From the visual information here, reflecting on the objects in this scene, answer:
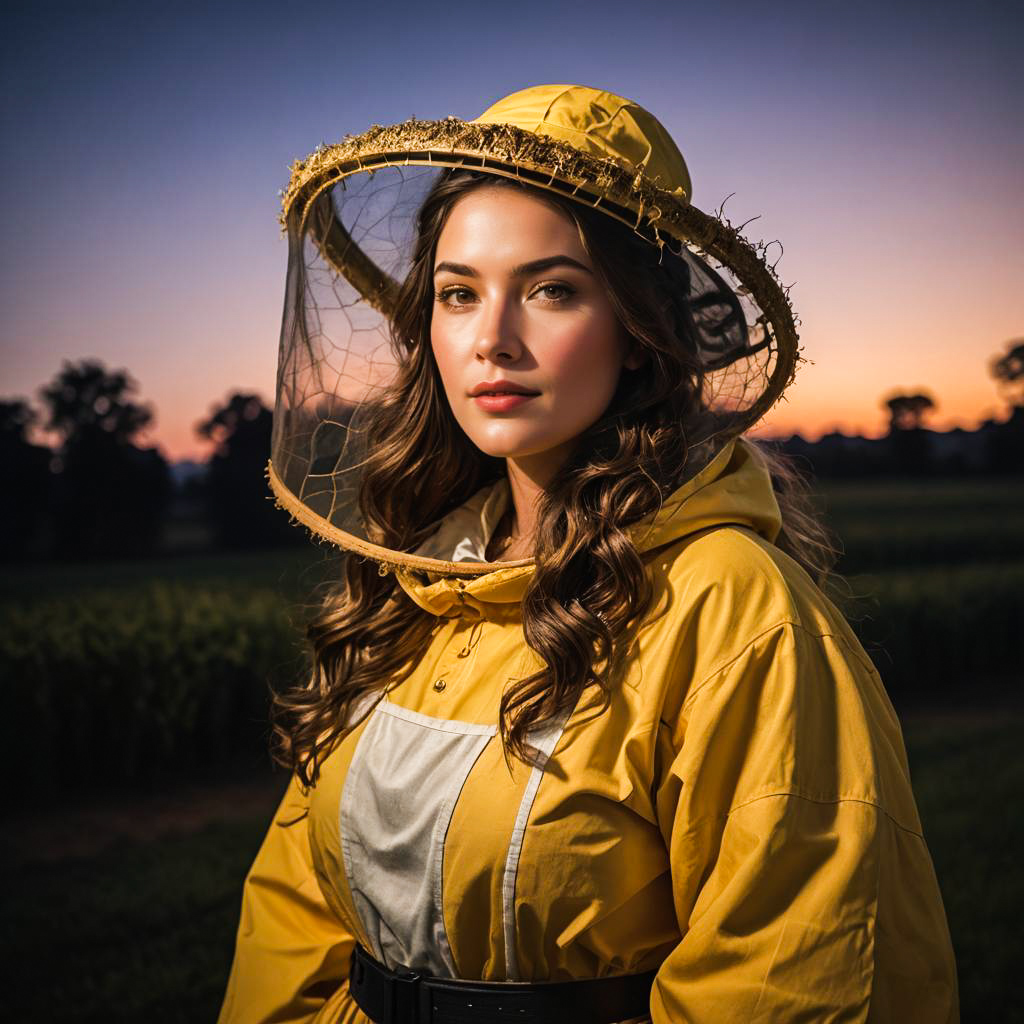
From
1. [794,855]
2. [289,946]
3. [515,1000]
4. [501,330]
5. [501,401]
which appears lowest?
[289,946]

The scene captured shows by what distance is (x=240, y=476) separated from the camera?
687cm

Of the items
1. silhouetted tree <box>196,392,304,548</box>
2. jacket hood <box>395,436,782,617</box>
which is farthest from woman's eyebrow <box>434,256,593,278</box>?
silhouetted tree <box>196,392,304,548</box>

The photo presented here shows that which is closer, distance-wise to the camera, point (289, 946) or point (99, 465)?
point (289, 946)

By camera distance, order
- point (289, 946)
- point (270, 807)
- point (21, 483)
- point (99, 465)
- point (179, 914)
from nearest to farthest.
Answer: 1. point (289, 946)
2. point (179, 914)
3. point (270, 807)
4. point (21, 483)
5. point (99, 465)

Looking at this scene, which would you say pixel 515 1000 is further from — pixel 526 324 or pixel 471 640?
pixel 526 324

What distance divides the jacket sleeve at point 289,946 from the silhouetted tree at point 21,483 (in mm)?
4086

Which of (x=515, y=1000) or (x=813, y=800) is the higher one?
(x=813, y=800)

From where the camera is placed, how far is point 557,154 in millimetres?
1361

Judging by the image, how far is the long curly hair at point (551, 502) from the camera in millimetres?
1390

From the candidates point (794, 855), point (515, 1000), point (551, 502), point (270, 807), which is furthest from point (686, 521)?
point (270, 807)

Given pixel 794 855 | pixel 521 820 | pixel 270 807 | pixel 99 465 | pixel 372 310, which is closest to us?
pixel 794 855

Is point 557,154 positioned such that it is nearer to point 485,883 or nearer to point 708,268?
point 708,268

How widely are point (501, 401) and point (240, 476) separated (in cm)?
571

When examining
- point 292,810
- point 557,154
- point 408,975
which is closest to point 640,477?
point 557,154
